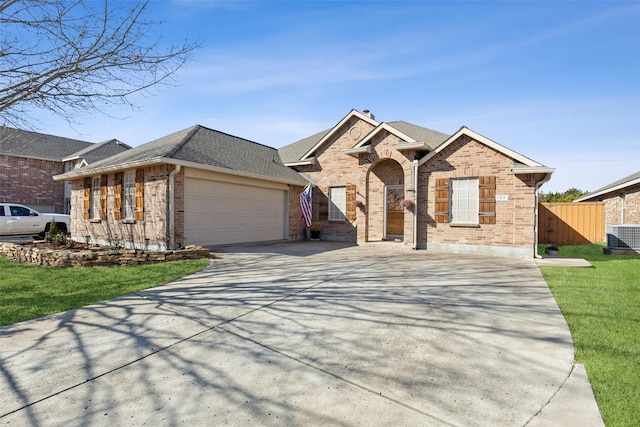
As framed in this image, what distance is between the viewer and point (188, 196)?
1096cm

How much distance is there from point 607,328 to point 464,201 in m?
7.99

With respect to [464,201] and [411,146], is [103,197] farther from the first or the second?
[464,201]

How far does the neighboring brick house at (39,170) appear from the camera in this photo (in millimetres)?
22812

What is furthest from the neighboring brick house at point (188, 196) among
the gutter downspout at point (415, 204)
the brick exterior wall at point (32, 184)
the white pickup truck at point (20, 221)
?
the brick exterior wall at point (32, 184)

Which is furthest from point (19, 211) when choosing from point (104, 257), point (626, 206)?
point (626, 206)

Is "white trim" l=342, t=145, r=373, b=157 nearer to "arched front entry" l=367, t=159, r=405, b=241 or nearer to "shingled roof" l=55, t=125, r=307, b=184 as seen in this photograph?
"arched front entry" l=367, t=159, r=405, b=241

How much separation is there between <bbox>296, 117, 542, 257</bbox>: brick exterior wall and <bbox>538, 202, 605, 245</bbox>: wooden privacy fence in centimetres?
616

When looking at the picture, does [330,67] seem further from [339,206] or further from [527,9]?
[339,206]

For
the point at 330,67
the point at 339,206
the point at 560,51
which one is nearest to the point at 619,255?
the point at 560,51

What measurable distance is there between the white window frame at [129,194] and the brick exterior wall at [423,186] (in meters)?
7.63

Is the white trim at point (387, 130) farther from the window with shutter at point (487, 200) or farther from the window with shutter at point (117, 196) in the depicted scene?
the window with shutter at point (117, 196)

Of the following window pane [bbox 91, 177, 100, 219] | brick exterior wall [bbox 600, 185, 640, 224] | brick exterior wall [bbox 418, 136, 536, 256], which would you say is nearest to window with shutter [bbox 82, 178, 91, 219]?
window pane [bbox 91, 177, 100, 219]

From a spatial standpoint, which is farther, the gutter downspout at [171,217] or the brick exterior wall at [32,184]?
the brick exterior wall at [32,184]

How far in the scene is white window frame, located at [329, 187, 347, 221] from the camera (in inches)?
588
